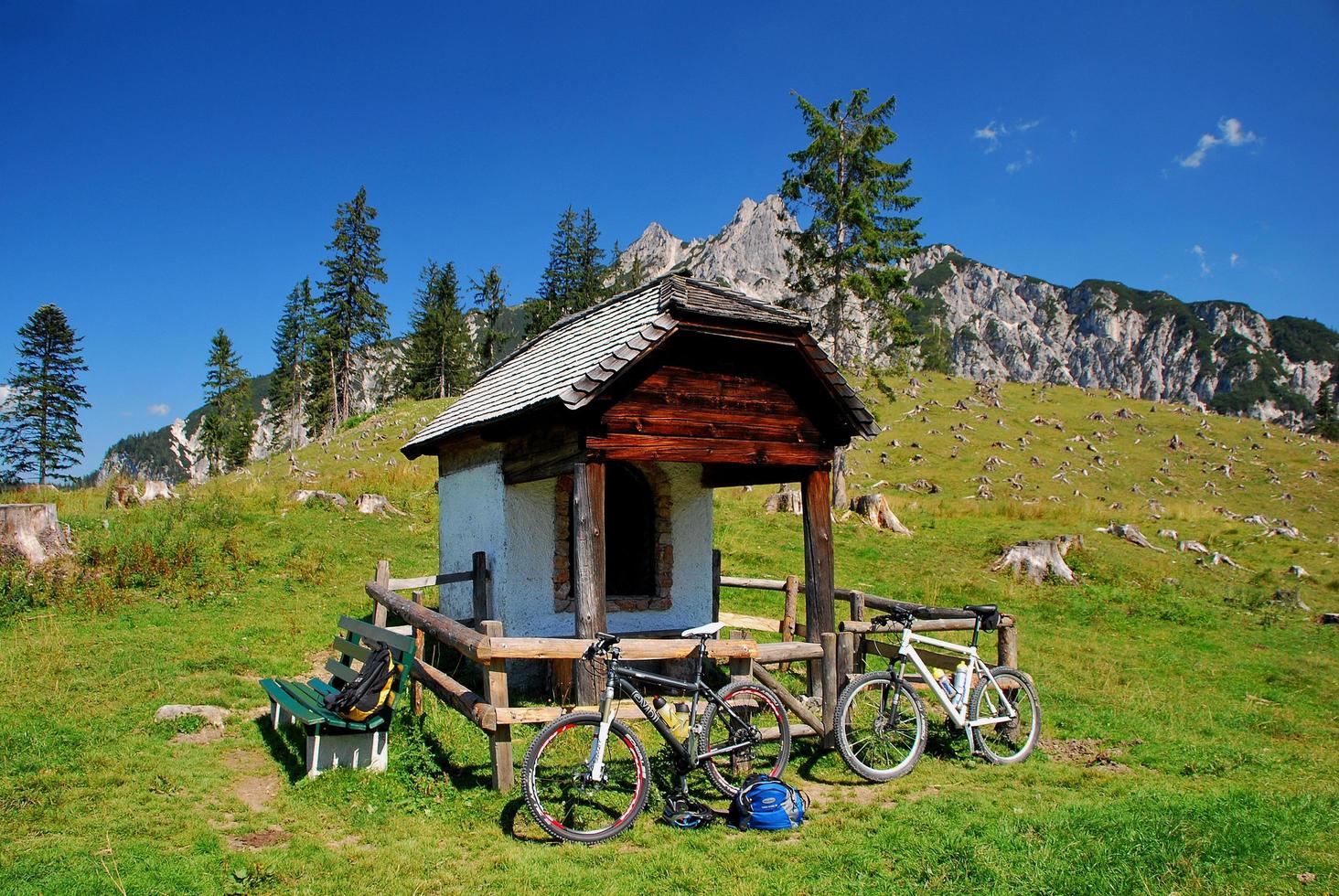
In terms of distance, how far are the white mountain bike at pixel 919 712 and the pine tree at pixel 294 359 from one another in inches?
2074

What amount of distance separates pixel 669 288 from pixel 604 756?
537 cm

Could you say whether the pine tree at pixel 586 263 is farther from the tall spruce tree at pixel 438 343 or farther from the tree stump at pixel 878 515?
the tree stump at pixel 878 515

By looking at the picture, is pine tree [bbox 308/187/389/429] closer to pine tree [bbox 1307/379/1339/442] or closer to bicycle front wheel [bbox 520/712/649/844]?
bicycle front wheel [bbox 520/712/649/844]

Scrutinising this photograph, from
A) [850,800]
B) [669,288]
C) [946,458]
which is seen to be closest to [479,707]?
[850,800]

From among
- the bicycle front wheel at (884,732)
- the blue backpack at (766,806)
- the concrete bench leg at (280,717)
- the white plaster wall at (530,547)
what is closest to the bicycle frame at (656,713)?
the blue backpack at (766,806)

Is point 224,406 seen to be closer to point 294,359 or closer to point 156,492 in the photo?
point 294,359

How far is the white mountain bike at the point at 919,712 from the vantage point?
6.79 meters

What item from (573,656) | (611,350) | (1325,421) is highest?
(1325,421)

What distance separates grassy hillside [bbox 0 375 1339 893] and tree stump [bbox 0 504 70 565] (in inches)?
16.5

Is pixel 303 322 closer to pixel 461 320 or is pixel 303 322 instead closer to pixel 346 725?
pixel 461 320

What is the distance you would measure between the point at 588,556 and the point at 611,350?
2078mm

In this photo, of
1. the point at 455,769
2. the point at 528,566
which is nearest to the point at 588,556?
the point at 455,769

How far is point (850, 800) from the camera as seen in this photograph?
6227mm

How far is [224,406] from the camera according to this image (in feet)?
183
